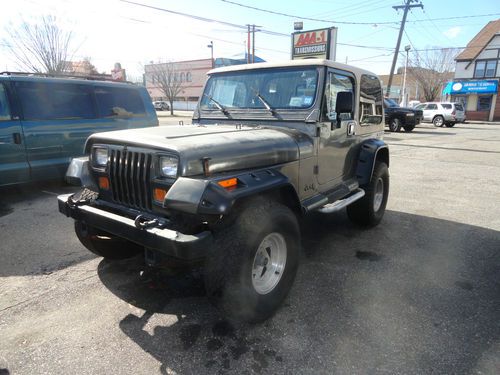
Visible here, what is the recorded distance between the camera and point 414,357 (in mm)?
2338

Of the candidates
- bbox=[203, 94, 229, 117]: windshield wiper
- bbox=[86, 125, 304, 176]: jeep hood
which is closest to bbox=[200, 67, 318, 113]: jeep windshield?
bbox=[203, 94, 229, 117]: windshield wiper

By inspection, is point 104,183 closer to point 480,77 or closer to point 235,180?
point 235,180

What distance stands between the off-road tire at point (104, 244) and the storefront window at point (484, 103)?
41.9 metres

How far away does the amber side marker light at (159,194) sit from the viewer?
2.43m

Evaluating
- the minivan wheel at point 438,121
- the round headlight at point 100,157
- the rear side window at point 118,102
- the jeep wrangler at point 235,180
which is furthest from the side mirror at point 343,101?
the minivan wheel at point 438,121

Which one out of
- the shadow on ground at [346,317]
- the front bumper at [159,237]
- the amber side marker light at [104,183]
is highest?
the amber side marker light at [104,183]

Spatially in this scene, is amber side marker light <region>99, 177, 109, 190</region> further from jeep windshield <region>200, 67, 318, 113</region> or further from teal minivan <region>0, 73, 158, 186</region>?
teal minivan <region>0, 73, 158, 186</region>

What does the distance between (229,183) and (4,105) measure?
520 centimetres

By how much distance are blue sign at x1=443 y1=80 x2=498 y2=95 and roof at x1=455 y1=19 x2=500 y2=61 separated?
108 inches

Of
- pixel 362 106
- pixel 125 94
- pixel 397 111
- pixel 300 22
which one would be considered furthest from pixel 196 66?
pixel 362 106

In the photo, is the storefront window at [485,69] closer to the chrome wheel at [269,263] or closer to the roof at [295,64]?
the roof at [295,64]

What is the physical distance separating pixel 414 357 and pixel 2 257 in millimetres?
4168

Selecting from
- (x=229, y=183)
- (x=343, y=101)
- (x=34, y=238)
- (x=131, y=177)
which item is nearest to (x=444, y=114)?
(x=343, y=101)

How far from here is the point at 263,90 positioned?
3.64 metres
